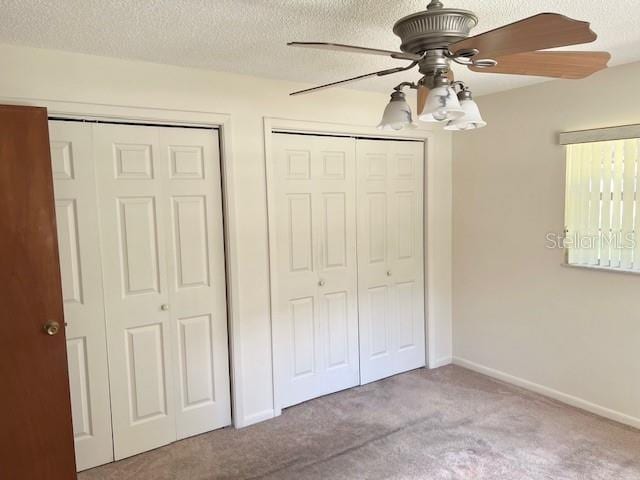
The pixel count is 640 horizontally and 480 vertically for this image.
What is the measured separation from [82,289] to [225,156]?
3.57ft

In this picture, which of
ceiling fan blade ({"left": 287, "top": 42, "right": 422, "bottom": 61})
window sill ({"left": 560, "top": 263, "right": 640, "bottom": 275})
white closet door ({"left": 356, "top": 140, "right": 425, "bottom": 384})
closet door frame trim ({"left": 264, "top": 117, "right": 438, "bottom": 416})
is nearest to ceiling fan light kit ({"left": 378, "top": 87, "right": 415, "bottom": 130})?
ceiling fan blade ({"left": 287, "top": 42, "right": 422, "bottom": 61})

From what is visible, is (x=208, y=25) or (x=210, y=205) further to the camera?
(x=210, y=205)

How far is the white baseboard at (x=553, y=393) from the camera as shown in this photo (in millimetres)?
3010

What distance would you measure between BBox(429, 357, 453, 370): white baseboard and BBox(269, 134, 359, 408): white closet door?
774 mm

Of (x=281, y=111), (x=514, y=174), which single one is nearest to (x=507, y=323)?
(x=514, y=174)

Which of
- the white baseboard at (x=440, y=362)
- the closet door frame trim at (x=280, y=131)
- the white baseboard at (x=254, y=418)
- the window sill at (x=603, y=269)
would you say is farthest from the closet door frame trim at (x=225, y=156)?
the window sill at (x=603, y=269)

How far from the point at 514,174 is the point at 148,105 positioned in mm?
2562

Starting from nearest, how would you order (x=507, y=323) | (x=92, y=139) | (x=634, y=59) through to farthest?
(x=92, y=139)
(x=634, y=59)
(x=507, y=323)

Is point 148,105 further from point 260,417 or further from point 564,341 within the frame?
point 564,341

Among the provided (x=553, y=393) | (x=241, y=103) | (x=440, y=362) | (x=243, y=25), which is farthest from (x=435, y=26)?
(x=440, y=362)

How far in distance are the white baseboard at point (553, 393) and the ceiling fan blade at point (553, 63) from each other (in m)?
2.29

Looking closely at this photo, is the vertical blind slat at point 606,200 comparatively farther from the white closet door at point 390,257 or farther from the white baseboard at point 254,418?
the white baseboard at point 254,418

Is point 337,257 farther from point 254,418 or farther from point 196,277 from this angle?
point 254,418

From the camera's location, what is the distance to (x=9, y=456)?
2.22 meters
